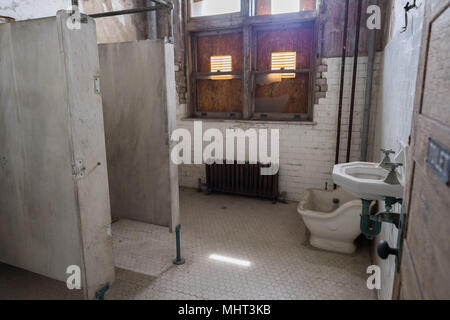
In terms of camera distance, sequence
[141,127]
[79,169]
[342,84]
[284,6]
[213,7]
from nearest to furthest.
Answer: [79,169] < [141,127] < [342,84] < [284,6] < [213,7]

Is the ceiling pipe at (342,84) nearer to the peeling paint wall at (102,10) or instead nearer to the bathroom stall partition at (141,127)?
the bathroom stall partition at (141,127)

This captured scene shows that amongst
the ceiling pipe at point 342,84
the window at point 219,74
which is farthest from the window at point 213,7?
the ceiling pipe at point 342,84

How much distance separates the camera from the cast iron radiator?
13.0 feet

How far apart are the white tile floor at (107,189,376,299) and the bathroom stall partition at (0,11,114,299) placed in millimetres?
636

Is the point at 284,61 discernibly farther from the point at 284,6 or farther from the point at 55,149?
the point at 55,149

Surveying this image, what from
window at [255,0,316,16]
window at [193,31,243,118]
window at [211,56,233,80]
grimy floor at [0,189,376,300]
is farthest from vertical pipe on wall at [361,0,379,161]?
window at [211,56,233,80]

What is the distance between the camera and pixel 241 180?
4.08 metres

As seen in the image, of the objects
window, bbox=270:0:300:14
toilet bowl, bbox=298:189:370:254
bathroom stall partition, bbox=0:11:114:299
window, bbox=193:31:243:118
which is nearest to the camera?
bathroom stall partition, bbox=0:11:114:299

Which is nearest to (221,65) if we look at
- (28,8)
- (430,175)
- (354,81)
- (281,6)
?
(281,6)

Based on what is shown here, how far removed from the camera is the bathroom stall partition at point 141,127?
7.31 ft

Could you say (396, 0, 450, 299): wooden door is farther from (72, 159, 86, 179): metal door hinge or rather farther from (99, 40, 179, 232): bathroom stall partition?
(99, 40, 179, 232): bathroom stall partition

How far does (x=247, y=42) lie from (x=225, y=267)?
2747 millimetres

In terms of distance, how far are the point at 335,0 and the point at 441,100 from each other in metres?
3.29
